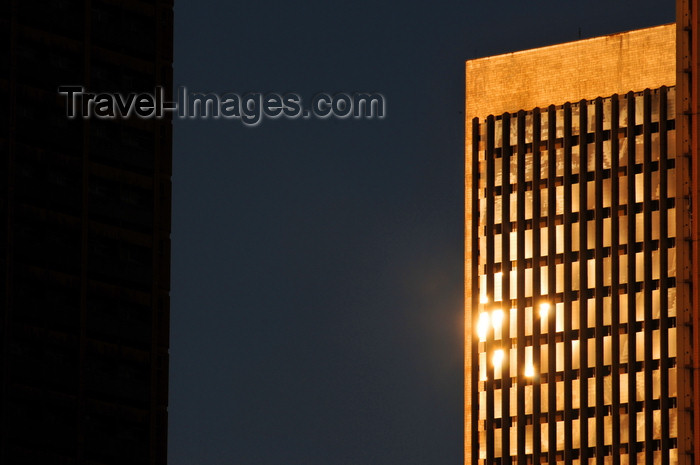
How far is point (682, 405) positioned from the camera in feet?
643

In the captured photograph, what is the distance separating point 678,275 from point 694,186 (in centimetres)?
563

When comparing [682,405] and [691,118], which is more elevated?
[691,118]

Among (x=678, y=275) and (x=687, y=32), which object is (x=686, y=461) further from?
(x=687, y=32)

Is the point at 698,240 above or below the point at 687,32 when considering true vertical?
below

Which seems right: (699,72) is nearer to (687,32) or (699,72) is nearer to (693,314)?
(687,32)

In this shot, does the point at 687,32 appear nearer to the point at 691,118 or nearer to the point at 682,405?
the point at 691,118

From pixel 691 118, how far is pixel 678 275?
33.1 ft

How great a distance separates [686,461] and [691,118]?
71.1ft

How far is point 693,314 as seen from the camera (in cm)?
19450

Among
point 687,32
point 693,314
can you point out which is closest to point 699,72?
point 687,32

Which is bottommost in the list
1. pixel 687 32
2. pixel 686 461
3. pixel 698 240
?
pixel 686 461

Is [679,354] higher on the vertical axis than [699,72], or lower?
lower

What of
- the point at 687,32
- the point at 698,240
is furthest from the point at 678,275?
the point at 687,32

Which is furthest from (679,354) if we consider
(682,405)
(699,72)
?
(699,72)
